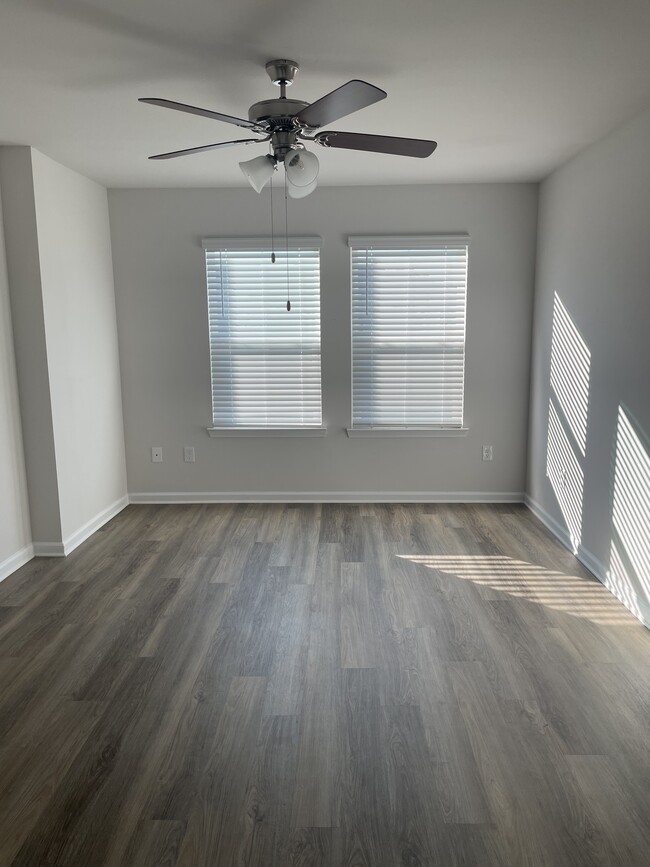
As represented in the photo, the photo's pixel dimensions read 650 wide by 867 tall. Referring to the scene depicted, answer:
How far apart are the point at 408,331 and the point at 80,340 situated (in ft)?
8.28

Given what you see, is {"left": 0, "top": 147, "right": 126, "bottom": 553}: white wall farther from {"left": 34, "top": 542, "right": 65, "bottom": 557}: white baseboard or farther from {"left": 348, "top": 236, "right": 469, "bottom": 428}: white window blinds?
{"left": 348, "top": 236, "right": 469, "bottom": 428}: white window blinds

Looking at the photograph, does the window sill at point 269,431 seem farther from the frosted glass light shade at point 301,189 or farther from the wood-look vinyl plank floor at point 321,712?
the frosted glass light shade at point 301,189

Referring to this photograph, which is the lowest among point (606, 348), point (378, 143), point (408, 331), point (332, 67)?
point (606, 348)

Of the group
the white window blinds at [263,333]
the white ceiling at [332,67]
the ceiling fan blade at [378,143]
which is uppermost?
the white ceiling at [332,67]

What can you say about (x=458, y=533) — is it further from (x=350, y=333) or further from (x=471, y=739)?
(x=471, y=739)

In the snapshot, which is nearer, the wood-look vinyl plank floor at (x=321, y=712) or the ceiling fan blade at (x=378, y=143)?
the wood-look vinyl plank floor at (x=321, y=712)

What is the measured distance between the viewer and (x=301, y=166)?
8.37 ft

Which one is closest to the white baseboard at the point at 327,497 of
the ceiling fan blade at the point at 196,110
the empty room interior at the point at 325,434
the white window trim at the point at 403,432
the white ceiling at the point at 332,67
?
the empty room interior at the point at 325,434

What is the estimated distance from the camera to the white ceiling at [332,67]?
2092 millimetres

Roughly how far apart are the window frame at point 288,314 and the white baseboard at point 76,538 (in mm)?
1027

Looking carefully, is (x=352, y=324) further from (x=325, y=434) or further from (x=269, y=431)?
(x=269, y=431)

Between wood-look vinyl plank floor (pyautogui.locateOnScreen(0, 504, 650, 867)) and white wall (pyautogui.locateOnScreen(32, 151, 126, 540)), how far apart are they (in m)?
0.75

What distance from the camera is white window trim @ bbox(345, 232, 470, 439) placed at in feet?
15.5

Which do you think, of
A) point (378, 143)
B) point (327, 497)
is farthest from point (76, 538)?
point (378, 143)
